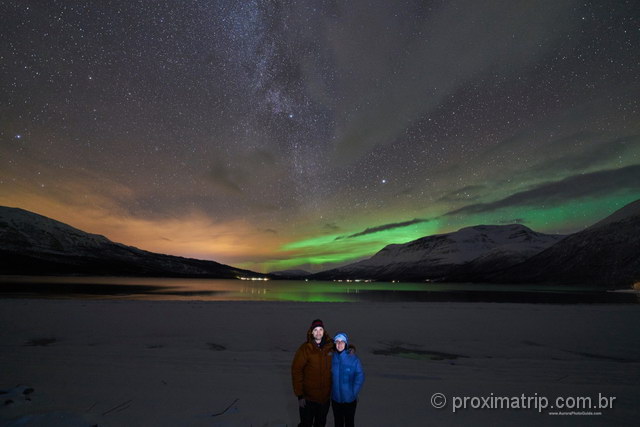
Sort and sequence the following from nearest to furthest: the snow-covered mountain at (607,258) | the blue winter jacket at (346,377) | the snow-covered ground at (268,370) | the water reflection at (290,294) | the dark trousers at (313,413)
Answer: the blue winter jacket at (346,377)
the dark trousers at (313,413)
the snow-covered ground at (268,370)
the water reflection at (290,294)
the snow-covered mountain at (607,258)

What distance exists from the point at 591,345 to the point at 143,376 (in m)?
18.4

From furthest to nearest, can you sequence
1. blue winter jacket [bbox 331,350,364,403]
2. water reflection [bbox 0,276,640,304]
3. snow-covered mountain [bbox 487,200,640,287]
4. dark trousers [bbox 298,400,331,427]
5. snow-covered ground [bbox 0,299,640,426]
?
snow-covered mountain [bbox 487,200,640,287]
water reflection [bbox 0,276,640,304]
snow-covered ground [bbox 0,299,640,426]
dark trousers [bbox 298,400,331,427]
blue winter jacket [bbox 331,350,364,403]

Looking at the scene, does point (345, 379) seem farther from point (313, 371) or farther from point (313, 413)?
point (313, 413)

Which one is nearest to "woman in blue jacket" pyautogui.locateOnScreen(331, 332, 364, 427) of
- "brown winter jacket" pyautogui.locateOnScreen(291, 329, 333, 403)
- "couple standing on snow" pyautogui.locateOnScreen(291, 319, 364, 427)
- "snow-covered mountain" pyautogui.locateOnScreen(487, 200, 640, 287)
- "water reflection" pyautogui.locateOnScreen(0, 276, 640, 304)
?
"couple standing on snow" pyautogui.locateOnScreen(291, 319, 364, 427)

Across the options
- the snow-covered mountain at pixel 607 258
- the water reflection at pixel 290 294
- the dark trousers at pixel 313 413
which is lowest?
the water reflection at pixel 290 294

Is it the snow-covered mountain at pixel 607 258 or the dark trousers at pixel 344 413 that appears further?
the snow-covered mountain at pixel 607 258

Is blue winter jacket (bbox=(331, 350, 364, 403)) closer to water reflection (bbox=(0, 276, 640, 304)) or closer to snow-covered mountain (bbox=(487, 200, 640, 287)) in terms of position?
water reflection (bbox=(0, 276, 640, 304))

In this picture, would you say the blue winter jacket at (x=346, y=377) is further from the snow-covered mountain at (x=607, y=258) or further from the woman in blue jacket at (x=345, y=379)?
the snow-covered mountain at (x=607, y=258)

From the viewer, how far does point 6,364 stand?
9.83m

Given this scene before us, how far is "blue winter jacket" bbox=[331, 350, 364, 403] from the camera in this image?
504 centimetres

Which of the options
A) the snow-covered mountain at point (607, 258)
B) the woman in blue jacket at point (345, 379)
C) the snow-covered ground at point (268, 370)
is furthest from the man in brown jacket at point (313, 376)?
the snow-covered mountain at point (607, 258)

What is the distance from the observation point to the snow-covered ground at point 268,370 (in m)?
6.70

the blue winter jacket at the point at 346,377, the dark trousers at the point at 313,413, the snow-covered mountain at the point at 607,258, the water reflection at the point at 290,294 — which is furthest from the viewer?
the snow-covered mountain at the point at 607,258

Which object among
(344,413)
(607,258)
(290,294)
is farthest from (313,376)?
(607,258)
